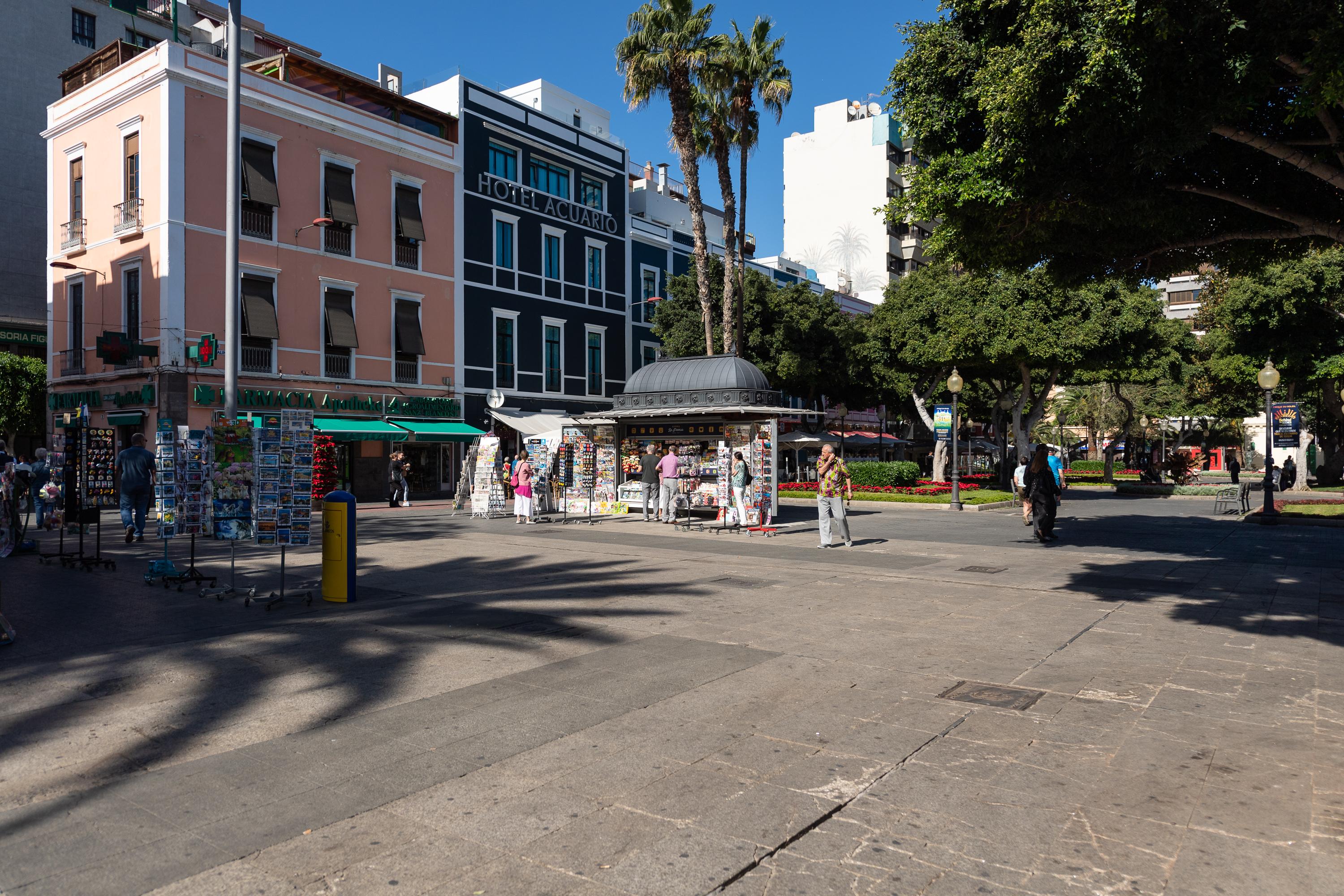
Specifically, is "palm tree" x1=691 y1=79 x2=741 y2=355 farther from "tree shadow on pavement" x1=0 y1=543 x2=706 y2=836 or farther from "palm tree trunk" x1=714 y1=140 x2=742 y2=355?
"tree shadow on pavement" x1=0 y1=543 x2=706 y2=836

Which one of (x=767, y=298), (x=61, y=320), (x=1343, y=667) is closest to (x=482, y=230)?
(x=767, y=298)

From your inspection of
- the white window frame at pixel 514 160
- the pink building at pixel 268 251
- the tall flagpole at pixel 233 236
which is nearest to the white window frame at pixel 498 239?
the white window frame at pixel 514 160

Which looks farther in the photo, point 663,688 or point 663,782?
point 663,688

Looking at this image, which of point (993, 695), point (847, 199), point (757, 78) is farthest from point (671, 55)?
point (847, 199)

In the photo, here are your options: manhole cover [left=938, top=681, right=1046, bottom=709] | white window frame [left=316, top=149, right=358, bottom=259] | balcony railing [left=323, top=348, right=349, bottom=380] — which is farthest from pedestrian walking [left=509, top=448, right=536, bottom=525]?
manhole cover [left=938, top=681, right=1046, bottom=709]

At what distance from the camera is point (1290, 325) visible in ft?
104

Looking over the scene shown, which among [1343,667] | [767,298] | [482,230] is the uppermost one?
[482,230]

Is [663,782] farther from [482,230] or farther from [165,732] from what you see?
[482,230]

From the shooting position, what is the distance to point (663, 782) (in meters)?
4.24

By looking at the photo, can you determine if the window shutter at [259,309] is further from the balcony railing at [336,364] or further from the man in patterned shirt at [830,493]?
the man in patterned shirt at [830,493]

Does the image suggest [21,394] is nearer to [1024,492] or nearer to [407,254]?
[407,254]

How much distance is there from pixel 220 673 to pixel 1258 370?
130 ft

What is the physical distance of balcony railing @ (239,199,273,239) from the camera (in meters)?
26.1

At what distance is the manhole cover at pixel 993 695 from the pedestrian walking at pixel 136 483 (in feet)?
43.3
